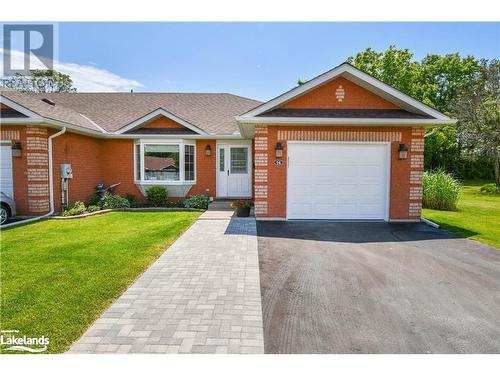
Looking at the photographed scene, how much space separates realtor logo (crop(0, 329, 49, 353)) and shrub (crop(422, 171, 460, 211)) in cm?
1406

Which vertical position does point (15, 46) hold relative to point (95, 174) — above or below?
above

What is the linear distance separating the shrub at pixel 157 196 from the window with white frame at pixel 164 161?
21.7 inches

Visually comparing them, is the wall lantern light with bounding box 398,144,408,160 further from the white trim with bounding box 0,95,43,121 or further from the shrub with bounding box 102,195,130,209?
the white trim with bounding box 0,95,43,121

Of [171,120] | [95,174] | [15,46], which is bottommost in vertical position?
[95,174]

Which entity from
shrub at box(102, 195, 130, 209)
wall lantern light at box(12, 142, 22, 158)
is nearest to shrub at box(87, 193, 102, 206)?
shrub at box(102, 195, 130, 209)

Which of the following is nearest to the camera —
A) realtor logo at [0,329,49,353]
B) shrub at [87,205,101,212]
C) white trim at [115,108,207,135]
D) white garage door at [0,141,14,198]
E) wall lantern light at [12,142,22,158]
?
realtor logo at [0,329,49,353]

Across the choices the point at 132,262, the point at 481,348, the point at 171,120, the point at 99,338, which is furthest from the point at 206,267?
the point at 171,120

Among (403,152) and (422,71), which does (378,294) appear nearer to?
(403,152)

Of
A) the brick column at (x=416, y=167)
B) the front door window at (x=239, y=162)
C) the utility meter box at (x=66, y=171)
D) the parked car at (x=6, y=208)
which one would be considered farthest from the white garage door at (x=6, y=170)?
the brick column at (x=416, y=167)

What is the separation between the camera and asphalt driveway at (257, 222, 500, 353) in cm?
314

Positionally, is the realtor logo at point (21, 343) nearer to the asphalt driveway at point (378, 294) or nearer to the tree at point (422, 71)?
the asphalt driveway at point (378, 294)
